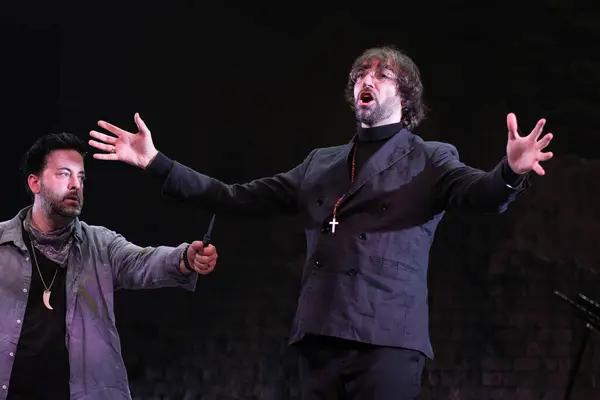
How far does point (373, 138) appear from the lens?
2172 mm

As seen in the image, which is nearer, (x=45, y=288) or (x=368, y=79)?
(x=368, y=79)

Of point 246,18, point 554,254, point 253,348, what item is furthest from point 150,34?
point 554,254

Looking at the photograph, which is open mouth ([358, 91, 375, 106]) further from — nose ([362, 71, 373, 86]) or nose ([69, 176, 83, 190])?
nose ([69, 176, 83, 190])

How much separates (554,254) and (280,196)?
213 centimetres

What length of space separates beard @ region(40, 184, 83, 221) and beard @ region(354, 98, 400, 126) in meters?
1.21

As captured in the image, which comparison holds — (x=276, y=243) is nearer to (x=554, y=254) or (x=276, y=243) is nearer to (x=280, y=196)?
(x=554, y=254)

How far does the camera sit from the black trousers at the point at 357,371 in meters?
1.86

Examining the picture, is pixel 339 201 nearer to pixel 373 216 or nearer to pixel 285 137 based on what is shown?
pixel 373 216

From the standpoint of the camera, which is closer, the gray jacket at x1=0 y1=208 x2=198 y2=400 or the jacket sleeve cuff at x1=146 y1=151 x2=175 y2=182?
the jacket sleeve cuff at x1=146 y1=151 x2=175 y2=182

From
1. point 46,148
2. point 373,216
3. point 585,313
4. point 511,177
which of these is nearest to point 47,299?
point 46,148

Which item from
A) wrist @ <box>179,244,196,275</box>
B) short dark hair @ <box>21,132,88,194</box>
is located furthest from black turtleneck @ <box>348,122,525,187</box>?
short dark hair @ <box>21,132,88,194</box>

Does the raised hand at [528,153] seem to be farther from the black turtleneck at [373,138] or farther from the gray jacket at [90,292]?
the gray jacket at [90,292]

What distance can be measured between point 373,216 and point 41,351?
1348mm

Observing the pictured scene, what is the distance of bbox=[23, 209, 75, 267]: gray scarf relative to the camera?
9.22ft
